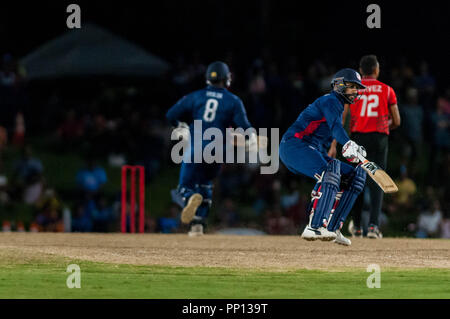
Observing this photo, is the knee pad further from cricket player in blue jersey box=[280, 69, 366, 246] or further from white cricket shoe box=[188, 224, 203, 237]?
white cricket shoe box=[188, 224, 203, 237]

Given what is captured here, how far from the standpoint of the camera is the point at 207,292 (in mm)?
10312

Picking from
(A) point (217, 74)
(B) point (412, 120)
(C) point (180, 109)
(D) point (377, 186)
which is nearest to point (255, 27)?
(B) point (412, 120)

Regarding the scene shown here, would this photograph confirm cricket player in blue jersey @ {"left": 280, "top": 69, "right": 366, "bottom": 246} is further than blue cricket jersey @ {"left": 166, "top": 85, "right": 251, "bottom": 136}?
No

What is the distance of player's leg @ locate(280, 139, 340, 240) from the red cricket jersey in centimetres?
238

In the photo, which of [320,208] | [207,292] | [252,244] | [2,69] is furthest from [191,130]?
[2,69]

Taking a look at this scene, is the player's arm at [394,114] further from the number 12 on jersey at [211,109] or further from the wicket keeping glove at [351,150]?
the wicket keeping glove at [351,150]

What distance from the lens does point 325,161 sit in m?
12.7

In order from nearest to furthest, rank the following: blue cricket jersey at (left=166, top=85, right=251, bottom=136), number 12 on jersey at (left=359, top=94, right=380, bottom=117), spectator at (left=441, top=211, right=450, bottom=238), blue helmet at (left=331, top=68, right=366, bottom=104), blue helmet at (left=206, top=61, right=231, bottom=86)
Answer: blue helmet at (left=331, top=68, right=366, bottom=104), number 12 on jersey at (left=359, top=94, right=380, bottom=117), blue cricket jersey at (left=166, top=85, right=251, bottom=136), blue helmet at (left=206, top=61, right=231, bottom=86), spectator at (left=441, top=211, right=450, bottom=238)

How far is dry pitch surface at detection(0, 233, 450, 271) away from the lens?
41.7ft

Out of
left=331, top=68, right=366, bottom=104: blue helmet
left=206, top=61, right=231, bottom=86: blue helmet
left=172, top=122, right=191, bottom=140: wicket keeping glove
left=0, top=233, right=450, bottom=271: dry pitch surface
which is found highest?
left=206, top=61, right=231, bottom=86: blue helmet

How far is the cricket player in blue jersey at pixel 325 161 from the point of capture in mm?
12352

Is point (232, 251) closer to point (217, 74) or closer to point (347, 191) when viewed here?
point (347, 191)

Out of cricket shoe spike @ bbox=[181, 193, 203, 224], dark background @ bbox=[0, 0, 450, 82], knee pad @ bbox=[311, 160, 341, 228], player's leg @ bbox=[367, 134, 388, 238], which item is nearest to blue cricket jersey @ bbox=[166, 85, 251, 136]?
cricket shoe spike @ bbox=[181, 193, 203, 224]
